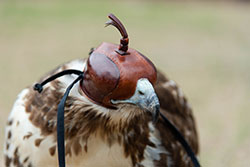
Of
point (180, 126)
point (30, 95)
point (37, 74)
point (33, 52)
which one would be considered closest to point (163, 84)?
point (180, 126)

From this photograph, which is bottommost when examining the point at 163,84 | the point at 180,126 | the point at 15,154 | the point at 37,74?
the point at 37,74

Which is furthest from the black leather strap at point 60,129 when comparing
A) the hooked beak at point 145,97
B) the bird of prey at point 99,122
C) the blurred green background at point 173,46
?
the blurred green background at point 173,46

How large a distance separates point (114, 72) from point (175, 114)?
39.5 inches

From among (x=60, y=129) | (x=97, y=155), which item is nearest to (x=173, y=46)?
(x=97, y=155)

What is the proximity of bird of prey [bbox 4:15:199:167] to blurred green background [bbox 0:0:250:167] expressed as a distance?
1710mm

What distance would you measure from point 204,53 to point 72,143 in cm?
506

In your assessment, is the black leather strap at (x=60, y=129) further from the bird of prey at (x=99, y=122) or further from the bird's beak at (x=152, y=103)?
the bird's beak at (x=152, y=103)

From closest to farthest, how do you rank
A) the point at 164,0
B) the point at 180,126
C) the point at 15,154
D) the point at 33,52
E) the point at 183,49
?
the point at 15,154
the point at 180,126
the point at 33,52
the point at 183,49
the point at 164,0

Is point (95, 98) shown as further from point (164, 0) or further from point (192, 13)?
point (164, 0)

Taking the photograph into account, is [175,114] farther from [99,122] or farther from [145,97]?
[145,97]

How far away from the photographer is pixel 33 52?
245 inches

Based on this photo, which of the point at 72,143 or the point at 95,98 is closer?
the point at 95,98

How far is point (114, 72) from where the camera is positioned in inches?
56.6

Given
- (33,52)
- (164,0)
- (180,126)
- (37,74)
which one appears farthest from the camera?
(164,0)
